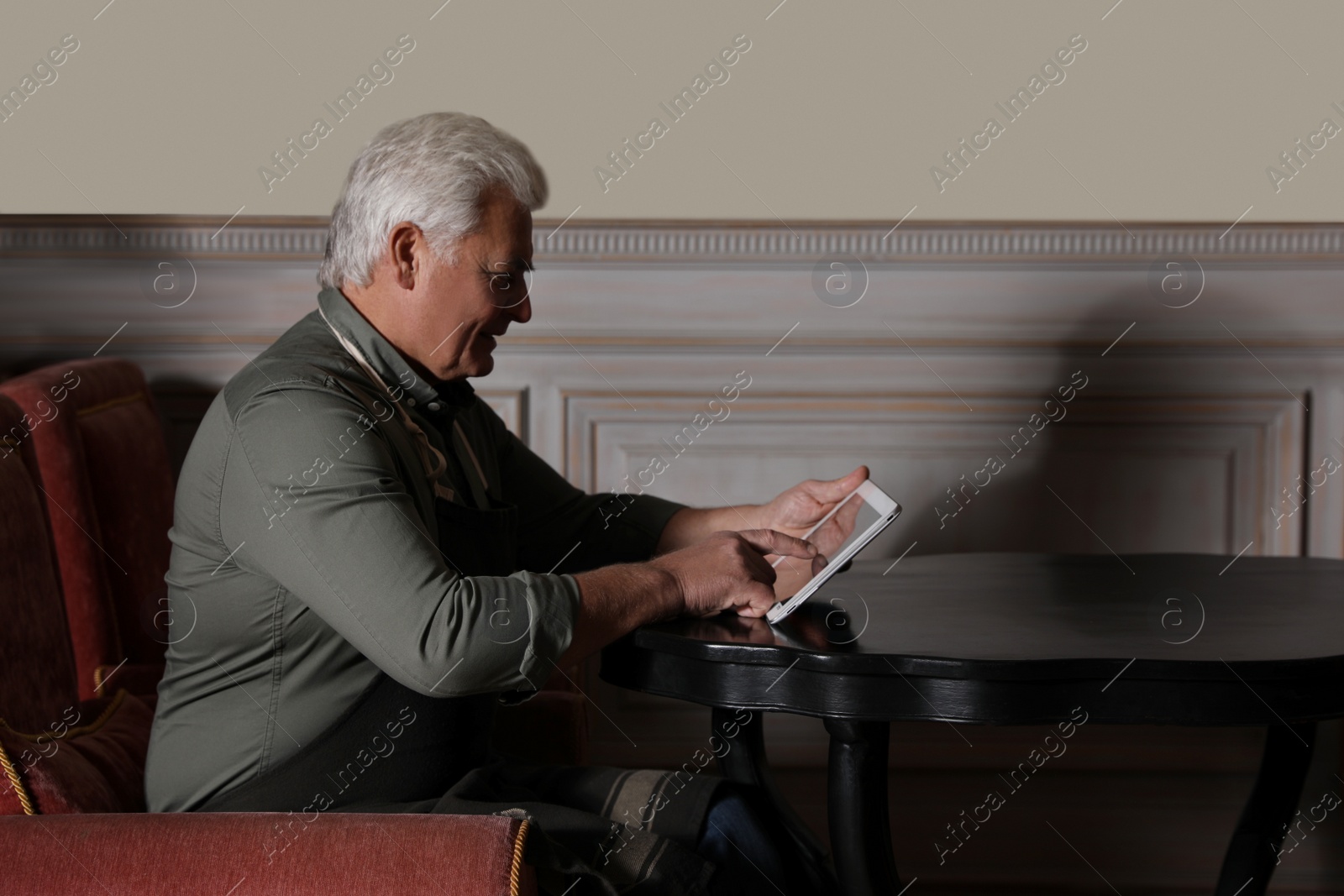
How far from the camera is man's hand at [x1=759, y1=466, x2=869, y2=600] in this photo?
72.8 inches

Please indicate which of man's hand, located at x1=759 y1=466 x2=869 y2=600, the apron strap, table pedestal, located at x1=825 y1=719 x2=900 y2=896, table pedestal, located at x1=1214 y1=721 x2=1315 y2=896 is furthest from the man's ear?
table pedestal, located at x1=1214 y1=721 x2=1315 y2=896

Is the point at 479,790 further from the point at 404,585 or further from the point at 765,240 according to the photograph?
the point at 765,240

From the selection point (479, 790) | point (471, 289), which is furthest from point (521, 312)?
point (479, 790)

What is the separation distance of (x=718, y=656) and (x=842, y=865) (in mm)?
336

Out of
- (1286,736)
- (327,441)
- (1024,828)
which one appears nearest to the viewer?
(327,441)

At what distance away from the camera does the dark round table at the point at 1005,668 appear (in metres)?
1.40

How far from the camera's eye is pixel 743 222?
2.60 metres

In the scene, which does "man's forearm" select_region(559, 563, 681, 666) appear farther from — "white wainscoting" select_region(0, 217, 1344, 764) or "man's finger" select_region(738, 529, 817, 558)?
"white wainscoting" select_region(0, 217, 1344, 764)

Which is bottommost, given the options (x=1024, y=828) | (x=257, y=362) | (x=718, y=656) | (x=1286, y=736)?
(x=1024, y=828)

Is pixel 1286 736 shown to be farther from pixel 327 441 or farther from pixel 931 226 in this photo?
pixel 327 441

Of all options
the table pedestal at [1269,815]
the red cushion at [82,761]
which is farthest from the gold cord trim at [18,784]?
the table pedestal at [1269,815]

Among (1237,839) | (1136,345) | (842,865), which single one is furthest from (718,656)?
(1136,345)

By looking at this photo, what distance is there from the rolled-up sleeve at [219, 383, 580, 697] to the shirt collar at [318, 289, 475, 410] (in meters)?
0.19

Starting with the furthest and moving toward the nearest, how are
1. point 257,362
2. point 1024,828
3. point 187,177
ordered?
point 1024,828 < point 187,177 < point 257,362
